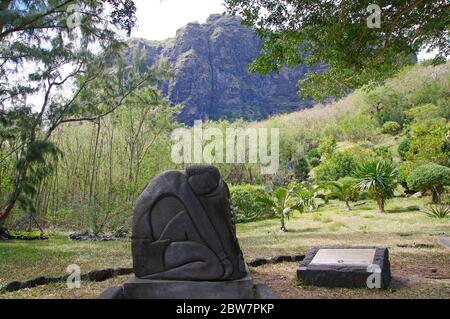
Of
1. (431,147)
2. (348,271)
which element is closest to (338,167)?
(431,147)

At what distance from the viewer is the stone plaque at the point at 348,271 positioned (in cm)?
454

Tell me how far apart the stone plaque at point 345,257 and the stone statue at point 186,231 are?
1353 mm

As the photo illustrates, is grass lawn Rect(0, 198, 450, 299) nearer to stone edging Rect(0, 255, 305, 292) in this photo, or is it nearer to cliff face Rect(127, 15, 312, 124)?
stone edging Rect(0, 255, 305, 292)

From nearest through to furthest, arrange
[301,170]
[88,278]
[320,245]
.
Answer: [88,278]
[320,245]
[301,170]

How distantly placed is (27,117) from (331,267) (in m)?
8.15

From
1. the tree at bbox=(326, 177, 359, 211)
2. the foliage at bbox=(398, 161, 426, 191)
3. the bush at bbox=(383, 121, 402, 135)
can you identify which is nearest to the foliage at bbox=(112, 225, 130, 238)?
the tree at bbox=(326, 177, 359, 211)

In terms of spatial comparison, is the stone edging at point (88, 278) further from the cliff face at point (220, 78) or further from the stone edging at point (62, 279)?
the cliff face at point (220, 78)

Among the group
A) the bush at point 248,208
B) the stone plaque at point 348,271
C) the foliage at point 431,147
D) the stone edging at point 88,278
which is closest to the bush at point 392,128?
the foliage at point 431,147

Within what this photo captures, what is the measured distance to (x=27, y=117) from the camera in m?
9.98

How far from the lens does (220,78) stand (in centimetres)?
7169

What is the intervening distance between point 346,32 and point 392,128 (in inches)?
1076

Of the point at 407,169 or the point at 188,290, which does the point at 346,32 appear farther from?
the point at 407,169

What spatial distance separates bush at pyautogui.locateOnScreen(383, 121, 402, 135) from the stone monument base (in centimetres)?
3060

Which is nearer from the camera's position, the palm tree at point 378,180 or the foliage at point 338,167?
the palm tree at point 378,180
